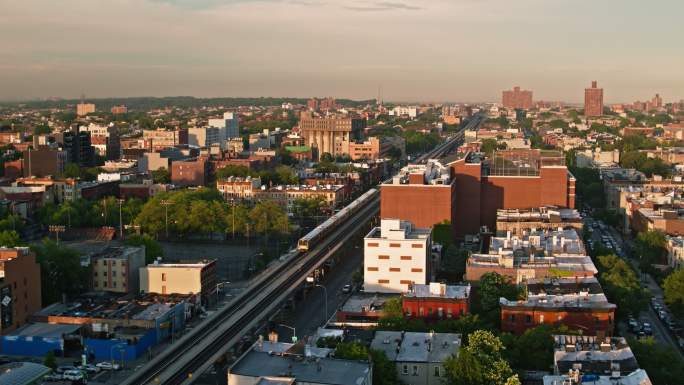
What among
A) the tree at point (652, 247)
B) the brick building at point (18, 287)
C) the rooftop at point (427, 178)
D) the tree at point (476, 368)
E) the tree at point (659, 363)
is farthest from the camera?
the rooftop at point (427, 178)

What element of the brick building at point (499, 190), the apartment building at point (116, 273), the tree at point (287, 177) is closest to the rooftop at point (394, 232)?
the apartment building at point (116, 273)

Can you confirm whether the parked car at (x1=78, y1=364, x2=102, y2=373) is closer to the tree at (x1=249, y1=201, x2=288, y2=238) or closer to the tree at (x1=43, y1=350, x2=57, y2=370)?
the tree at (x1=43, y1=350, x2=57, y2=370)

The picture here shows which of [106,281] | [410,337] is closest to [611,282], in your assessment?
[410,337]

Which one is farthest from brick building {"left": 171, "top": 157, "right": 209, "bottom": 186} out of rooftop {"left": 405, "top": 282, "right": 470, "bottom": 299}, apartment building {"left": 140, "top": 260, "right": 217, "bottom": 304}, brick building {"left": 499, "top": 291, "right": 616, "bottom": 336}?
brick building {"left": 499, "top": 291, "right": 616, "bottom": 336}

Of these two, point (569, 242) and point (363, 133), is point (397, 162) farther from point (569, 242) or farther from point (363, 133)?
point (569, 242)

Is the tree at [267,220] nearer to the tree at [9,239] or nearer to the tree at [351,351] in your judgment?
the tree at [9,239]
